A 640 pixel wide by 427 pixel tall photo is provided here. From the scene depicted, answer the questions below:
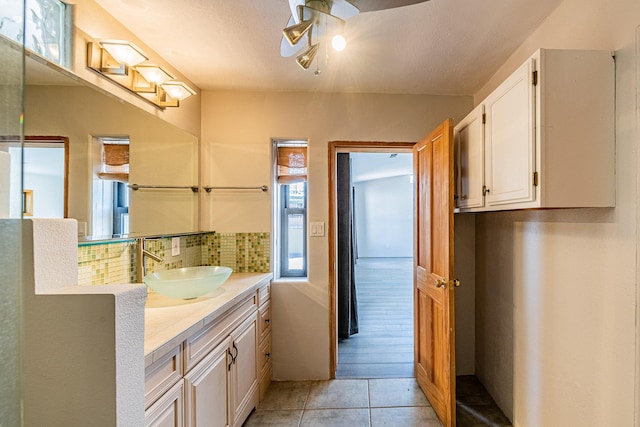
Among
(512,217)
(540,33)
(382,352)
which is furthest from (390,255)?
(540,33)

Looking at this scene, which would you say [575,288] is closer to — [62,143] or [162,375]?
[162,375]

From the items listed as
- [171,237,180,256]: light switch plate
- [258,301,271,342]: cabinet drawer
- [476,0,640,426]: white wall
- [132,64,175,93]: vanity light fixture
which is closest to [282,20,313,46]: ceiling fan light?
[132,64,175,93]: vanity light fixture

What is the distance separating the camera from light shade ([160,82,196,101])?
173 centimetres

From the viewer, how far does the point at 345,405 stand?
6.43ft

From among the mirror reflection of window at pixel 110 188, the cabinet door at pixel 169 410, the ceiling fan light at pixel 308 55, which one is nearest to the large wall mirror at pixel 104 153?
the mirror reflection of window at pixel 110 188

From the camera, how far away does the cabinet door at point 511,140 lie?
115 centimetres

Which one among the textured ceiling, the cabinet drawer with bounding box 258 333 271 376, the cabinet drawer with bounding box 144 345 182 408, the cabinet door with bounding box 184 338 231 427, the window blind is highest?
the textured ceiling

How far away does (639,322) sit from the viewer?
963 millimetres

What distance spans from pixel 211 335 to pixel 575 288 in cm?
171

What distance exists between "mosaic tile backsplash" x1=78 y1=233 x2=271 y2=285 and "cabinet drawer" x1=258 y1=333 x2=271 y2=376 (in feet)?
1.78

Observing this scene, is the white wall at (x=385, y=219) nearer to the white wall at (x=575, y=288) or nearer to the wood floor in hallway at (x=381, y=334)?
the wood floor in hallway at (x=381, y=334)

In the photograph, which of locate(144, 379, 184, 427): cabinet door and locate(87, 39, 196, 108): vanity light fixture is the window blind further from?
locate(144, 379, 184, 427): cabinet door

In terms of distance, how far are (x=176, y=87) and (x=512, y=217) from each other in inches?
90.1

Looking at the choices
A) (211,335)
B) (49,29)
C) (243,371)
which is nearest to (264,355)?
(243,371)
